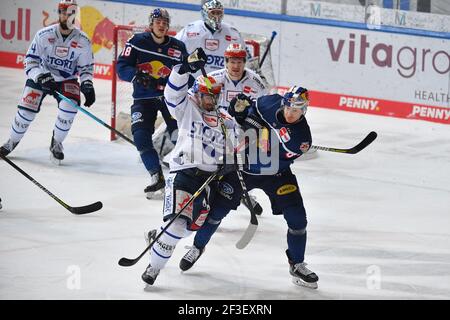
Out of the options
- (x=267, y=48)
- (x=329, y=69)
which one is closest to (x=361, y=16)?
(x=329, y=69)

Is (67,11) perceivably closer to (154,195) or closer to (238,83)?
(154,195)

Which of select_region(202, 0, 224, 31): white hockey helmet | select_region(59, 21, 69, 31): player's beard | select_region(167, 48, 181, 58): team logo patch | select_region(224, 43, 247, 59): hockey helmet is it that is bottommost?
select_region(167, 48, 181, 58): team logo patch

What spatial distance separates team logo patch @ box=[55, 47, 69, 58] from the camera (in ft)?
29.2

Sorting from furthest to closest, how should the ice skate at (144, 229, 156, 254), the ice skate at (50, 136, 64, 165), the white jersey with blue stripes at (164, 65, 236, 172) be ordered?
the ice skate at (50, 136, 64, 165) < the ice skate at (144, 229, 156, 254) < the white jersey with blue stripes at (164, 65, 236, 172)

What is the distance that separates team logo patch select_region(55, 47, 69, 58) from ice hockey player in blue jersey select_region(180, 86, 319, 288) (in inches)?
111

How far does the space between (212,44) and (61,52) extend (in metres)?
1.26

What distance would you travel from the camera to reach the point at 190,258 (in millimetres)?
6504

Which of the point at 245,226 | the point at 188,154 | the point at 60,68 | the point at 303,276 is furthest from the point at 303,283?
the point at 60,68

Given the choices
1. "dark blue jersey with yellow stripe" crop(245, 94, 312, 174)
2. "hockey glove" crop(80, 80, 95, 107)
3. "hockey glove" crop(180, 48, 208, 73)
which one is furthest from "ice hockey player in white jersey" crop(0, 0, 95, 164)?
"dark blue jersey with yellow stripe" crop(245, 94, 312, 174)

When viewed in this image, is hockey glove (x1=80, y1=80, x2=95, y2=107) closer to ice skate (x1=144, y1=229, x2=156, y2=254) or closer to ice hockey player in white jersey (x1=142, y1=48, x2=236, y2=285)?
ice skate (x1=144, y1=229, x2=156, y2=254)

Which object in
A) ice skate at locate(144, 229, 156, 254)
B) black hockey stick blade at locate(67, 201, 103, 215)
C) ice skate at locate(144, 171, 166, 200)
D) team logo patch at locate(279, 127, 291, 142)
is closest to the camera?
team logo patch at locate(279, 127, 291, 142)

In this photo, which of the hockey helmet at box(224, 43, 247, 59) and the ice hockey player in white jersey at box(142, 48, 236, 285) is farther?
the hockey helmet at box(224, 43, 247, 59)

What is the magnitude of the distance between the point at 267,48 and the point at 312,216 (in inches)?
81.5

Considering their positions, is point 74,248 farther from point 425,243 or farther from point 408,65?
point 408,65
